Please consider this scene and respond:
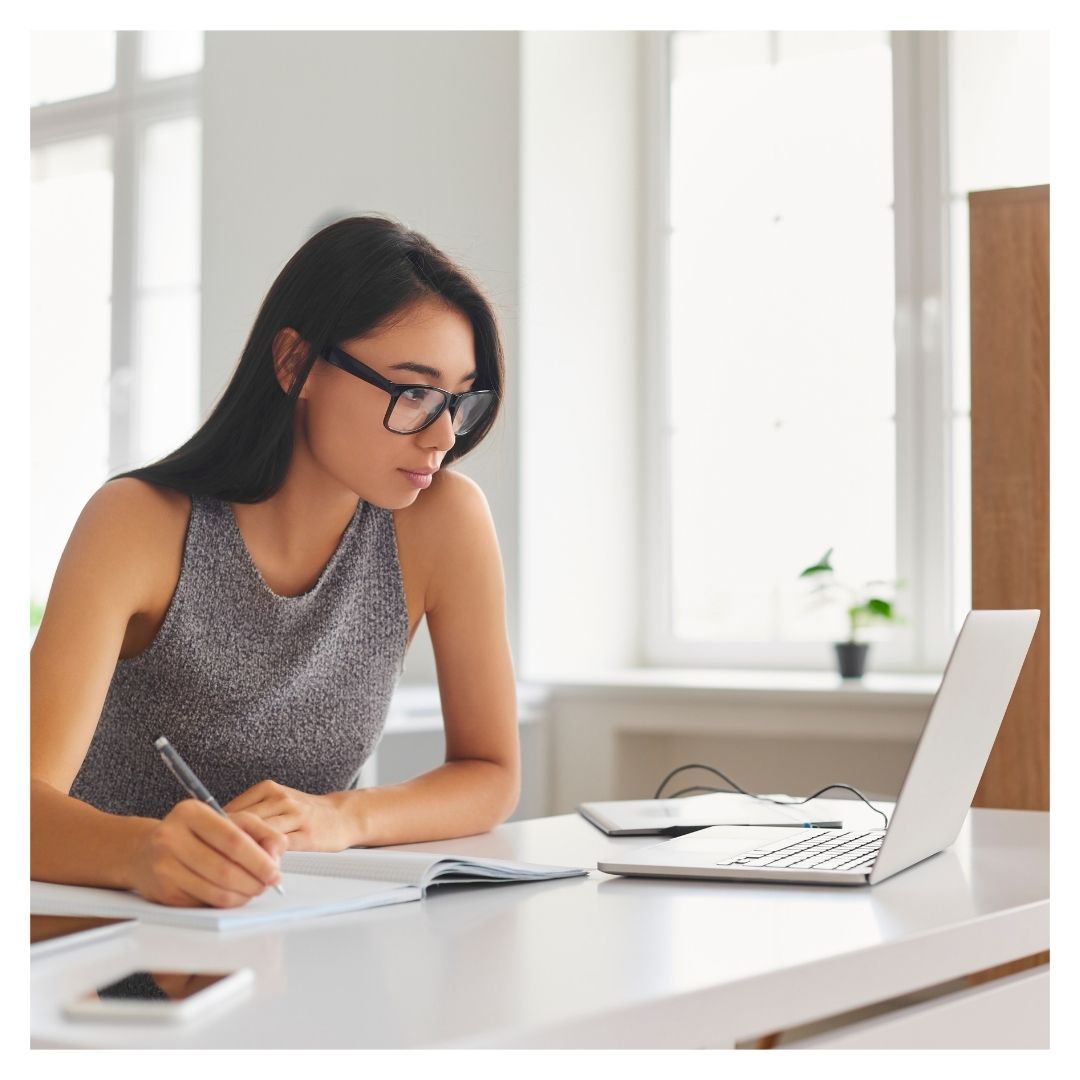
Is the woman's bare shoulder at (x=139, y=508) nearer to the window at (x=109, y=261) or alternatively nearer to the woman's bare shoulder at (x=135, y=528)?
the woman's bare shoulder at (x=135, y=528)

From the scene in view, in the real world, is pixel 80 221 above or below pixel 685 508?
above

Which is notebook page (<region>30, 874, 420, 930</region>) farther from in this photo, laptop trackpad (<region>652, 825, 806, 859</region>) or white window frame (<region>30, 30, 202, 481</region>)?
white window frame (<region>30, 30, 202, 481</region>)

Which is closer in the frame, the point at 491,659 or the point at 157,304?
the point at 491,659

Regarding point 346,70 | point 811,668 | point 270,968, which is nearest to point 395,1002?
point 270,968

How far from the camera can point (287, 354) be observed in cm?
160

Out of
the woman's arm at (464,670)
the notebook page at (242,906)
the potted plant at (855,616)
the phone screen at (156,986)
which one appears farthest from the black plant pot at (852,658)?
the phone screen at (156,986)

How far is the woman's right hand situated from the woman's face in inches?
25.0

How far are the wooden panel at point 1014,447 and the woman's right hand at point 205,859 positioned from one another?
1811 mm

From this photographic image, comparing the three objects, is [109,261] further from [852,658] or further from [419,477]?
[419,477]

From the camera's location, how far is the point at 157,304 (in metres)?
4.28

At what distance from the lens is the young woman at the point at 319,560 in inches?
60.1

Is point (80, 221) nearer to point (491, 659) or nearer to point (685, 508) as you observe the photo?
point (685, 508)

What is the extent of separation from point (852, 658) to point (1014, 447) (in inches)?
27.5

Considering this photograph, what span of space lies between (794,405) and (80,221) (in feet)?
7.85
